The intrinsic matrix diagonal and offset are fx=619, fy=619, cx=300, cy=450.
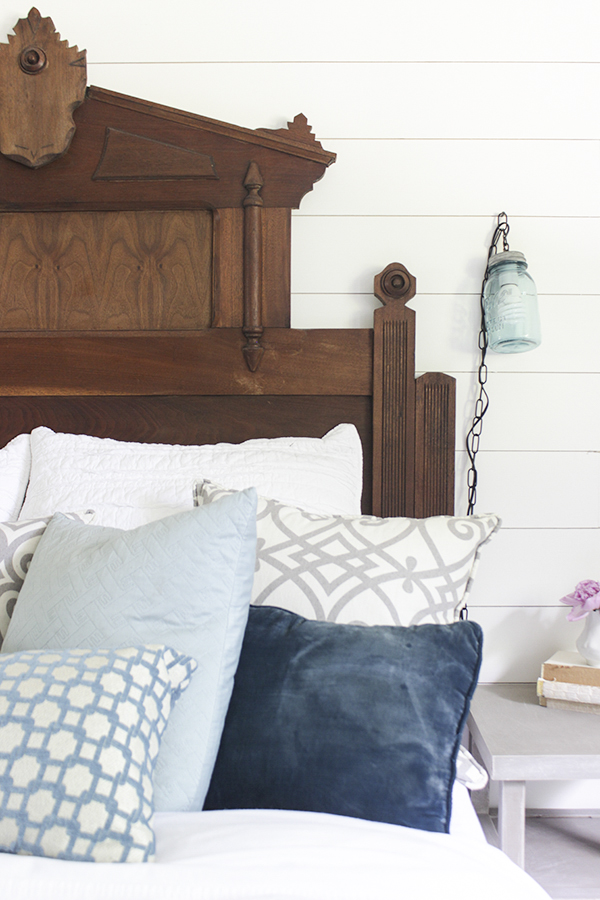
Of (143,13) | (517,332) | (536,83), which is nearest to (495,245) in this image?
(517,332)

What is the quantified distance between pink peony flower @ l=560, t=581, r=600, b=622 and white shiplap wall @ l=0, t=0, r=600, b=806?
194 millimetres

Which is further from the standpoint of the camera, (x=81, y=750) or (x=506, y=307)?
(x=506, y=307)

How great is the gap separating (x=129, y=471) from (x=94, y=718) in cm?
64

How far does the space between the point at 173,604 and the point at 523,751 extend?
28.0 inches

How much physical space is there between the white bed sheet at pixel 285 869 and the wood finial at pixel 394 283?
111 centimetres

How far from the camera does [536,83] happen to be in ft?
5.04

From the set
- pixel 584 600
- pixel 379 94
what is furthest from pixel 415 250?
pixel 584 600

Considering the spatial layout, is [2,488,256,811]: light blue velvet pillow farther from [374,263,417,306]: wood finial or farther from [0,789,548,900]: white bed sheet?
[374,263,417,306]: wood finial

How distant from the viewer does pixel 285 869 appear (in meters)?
0.55

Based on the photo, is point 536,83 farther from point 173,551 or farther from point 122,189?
point 173,551

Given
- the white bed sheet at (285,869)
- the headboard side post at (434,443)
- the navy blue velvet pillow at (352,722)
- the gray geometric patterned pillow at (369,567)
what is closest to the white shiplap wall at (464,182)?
the headboard side post at (434,443)

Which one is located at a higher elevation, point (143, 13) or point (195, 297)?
point (143, 13)

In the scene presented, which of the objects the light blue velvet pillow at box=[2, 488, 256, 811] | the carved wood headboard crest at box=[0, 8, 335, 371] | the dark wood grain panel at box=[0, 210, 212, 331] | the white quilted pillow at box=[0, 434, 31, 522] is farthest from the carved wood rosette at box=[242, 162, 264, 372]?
the light blue velvet pillow at box=[2, 488, 256, 811]

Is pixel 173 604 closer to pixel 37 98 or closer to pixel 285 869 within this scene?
pixel 285 869
